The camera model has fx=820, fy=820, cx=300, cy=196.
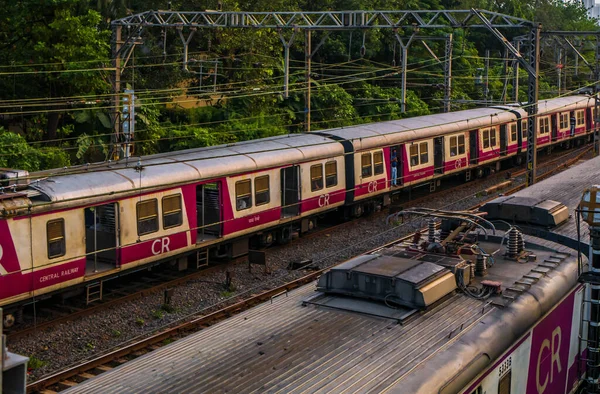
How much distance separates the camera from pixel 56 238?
15.1 metres

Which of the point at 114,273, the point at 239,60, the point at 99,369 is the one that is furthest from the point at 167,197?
the point at 239,60

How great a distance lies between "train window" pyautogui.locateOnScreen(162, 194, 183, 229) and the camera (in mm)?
17562

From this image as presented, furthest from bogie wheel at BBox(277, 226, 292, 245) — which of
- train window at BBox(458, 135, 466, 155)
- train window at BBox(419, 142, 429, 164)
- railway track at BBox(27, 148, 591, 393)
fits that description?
train window at BBox(458, 135, 466, 155)

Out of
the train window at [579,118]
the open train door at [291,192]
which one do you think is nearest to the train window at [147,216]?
the open train door at [291,192]

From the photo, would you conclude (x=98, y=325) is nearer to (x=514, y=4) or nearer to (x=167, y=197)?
(x=167, y=197)

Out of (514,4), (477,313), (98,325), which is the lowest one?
(98,325)

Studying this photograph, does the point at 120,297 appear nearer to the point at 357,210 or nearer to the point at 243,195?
the point at 243,195

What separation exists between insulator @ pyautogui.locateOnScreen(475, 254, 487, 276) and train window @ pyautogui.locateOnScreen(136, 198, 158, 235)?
854 cm

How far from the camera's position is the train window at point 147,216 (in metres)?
16.9

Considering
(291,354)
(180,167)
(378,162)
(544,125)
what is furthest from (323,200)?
(544,125)

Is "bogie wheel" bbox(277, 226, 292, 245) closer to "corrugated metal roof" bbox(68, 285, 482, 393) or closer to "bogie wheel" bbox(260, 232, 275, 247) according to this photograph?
"bogie wheel" bbox(260, 232, 275, 247)

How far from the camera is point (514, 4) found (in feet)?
240

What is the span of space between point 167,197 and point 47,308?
3.41 metres

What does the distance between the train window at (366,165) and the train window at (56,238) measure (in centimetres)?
1117
